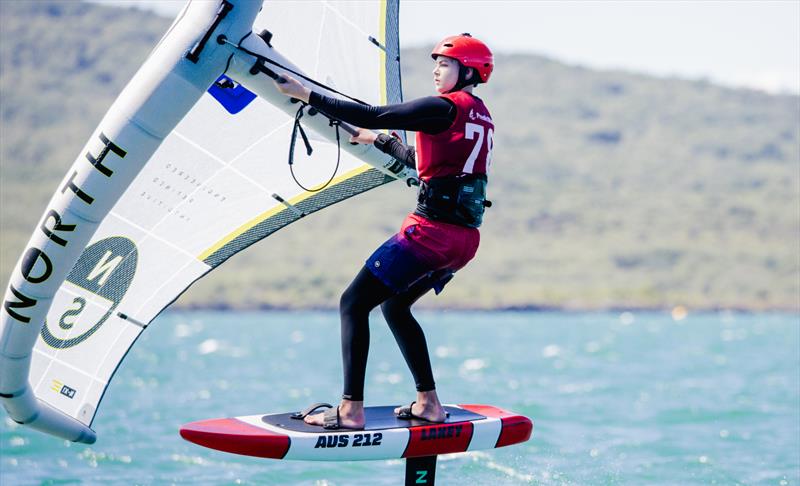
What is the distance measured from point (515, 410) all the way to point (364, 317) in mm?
12073

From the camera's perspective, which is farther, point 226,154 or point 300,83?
point 226,154

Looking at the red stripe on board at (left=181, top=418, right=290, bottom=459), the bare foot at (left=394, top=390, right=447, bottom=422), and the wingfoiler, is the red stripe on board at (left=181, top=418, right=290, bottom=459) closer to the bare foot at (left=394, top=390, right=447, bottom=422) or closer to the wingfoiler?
the wingfoiler

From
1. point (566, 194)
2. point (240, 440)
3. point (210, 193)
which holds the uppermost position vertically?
point (210, 193)

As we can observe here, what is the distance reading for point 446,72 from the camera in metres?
6.24

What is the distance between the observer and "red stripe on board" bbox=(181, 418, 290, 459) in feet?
19.4

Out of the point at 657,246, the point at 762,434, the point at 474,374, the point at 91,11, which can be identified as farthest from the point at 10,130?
the point at 762,434

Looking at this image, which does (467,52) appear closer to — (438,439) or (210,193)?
(210,193)

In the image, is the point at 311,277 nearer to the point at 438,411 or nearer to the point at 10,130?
the point at 10,130

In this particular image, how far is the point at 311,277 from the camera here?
113250 millimetres

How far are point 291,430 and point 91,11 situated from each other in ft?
672

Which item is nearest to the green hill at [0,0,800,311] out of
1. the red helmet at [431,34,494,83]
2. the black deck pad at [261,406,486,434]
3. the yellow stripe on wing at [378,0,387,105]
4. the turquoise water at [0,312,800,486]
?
the turquoise water at [0,312,800,486]

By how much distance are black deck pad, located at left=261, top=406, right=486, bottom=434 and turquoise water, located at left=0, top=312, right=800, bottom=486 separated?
2.51 m

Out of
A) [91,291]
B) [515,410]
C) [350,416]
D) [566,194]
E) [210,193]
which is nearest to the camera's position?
[350,416]

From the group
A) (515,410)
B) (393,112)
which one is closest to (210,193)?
(393,112)
